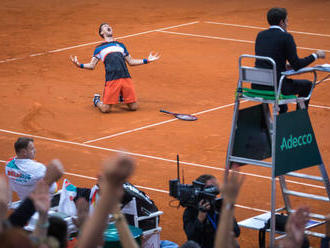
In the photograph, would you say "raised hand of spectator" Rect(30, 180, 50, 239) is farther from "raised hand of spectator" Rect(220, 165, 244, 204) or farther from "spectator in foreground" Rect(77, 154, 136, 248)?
"raised hand of spectator" Rect(220, 165, 244, 204)

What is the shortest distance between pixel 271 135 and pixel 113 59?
565cm

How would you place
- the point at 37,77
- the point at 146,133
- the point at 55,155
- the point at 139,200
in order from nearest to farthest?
the point at 139,200 < the point at 55,155 < the point at 146,133 < the point at 37,77

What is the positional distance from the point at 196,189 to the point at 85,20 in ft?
56.2

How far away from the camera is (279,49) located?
23.7ft

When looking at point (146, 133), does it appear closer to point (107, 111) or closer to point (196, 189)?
point (107, 111)

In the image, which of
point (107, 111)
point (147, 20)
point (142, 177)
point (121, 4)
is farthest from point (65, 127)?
point (121, 4)

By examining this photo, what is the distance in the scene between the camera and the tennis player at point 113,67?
487 inches

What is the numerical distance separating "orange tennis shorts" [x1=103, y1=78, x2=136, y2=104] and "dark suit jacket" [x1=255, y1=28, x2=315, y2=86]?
5.46 meters

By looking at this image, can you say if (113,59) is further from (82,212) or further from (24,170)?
(82,212)

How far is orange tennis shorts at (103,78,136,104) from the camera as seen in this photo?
1252cm

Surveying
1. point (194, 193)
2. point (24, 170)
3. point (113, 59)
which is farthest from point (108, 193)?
point (113, 59)

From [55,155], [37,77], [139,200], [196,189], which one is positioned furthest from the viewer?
[37,77]

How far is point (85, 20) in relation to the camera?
22297mm

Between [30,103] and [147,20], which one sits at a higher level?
[147,20]
